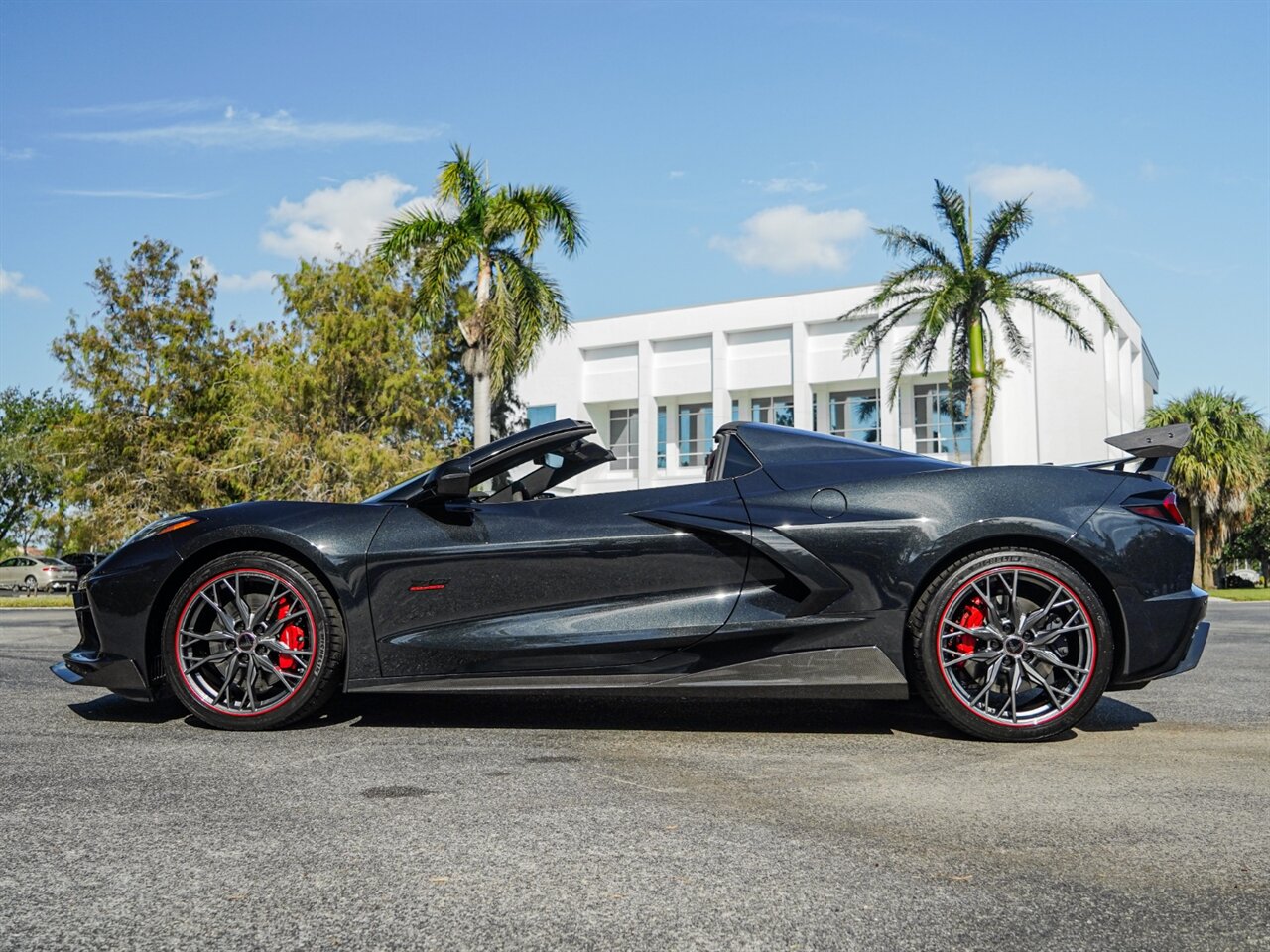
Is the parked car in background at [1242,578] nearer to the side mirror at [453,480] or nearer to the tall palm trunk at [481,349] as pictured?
the tall palm trunk at [481,349]

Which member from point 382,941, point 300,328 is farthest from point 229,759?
point 300,328

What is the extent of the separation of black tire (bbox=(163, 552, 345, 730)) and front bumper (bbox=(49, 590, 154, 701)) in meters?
0.13

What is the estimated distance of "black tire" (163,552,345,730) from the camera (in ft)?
14.1

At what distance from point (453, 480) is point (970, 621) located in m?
2.08

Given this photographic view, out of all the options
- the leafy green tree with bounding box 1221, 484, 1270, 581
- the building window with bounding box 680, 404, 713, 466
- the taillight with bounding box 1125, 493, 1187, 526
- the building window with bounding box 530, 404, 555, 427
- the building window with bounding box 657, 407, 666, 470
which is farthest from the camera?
the leafy green tree with bounding box 1221, 484, 1270, 581

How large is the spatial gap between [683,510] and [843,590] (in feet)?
2.26

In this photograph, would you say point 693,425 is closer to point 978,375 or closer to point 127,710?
point 978,375

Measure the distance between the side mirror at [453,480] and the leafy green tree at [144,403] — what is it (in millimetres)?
28311

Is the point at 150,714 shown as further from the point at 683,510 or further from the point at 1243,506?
the point at 1243,506

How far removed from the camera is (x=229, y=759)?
372 centimetres

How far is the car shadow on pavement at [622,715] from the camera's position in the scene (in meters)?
4.43

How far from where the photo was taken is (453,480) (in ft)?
13.9

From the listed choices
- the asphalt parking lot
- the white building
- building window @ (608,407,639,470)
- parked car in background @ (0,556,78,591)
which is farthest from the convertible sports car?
parked car in background @ (0,556,78,591)

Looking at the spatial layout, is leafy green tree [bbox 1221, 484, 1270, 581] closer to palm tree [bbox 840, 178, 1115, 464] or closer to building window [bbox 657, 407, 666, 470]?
building window [bbox 657, 407, 666, 470]
